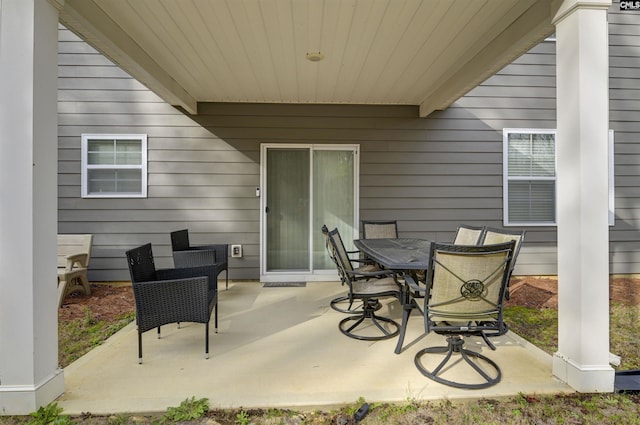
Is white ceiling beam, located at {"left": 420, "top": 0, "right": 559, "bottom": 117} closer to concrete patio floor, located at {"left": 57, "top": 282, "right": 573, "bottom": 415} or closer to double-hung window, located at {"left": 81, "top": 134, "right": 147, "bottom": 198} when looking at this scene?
concrete patio floor, located at {"left": 57, "top": 282, "right": 573, "bottom": 415}

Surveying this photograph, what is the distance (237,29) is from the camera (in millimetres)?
2805

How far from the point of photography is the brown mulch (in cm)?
367

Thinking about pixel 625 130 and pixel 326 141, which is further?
pixel 625 130

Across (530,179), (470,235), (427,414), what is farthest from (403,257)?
(530,179)

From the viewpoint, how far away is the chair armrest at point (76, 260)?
4020 mm

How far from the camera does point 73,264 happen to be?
4.19 metres

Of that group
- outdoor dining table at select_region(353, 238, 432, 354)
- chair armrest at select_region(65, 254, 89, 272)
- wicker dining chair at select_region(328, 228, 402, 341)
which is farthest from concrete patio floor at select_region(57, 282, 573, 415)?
chair armrest at select_region(65, 254, 89, 272)

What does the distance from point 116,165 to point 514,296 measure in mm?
5762

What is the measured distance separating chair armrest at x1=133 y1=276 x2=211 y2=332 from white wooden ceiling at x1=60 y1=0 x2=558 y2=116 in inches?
77.6

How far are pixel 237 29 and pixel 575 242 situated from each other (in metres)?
3.03

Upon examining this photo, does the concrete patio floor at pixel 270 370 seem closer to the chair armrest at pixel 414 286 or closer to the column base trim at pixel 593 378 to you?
the column base trim at pixel 593 378

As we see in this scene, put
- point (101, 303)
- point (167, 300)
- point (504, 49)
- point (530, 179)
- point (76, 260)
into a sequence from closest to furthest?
point (167, 300)
point (504, 49)
point (101, 303)
point (76, 260)
point (530, 179)

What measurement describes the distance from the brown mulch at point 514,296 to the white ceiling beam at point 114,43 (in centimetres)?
257

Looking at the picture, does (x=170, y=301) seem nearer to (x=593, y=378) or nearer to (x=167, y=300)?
(x=167, y=300)
